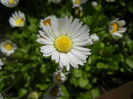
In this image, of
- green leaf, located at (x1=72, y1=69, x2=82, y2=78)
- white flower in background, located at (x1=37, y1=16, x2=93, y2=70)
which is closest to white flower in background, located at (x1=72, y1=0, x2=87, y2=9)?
white flower in background, located at (x1=37, y1=16, x2=93, y2=70)

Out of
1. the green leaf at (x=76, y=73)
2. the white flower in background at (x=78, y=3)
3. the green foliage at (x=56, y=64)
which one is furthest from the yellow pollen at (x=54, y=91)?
the white flower in background at (x=78, y=3)

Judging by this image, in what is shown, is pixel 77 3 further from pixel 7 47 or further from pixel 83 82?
pixel 7 47

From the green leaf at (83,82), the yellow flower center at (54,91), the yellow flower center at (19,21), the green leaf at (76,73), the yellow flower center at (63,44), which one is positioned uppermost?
the yellow flower center at (19,21)

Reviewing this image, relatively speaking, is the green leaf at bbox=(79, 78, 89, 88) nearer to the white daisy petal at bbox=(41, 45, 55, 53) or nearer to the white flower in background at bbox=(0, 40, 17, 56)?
the white daisy petal at bbox=(41, 45, 55, 53)

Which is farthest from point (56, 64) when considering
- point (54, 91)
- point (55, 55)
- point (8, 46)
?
point (8, 46)

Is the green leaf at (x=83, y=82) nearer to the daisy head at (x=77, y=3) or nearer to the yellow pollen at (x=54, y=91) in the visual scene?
the yellow pollen at (x=54, y=91)

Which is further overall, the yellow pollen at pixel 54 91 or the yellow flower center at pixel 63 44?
the yellow pollen at pixel 54 91
